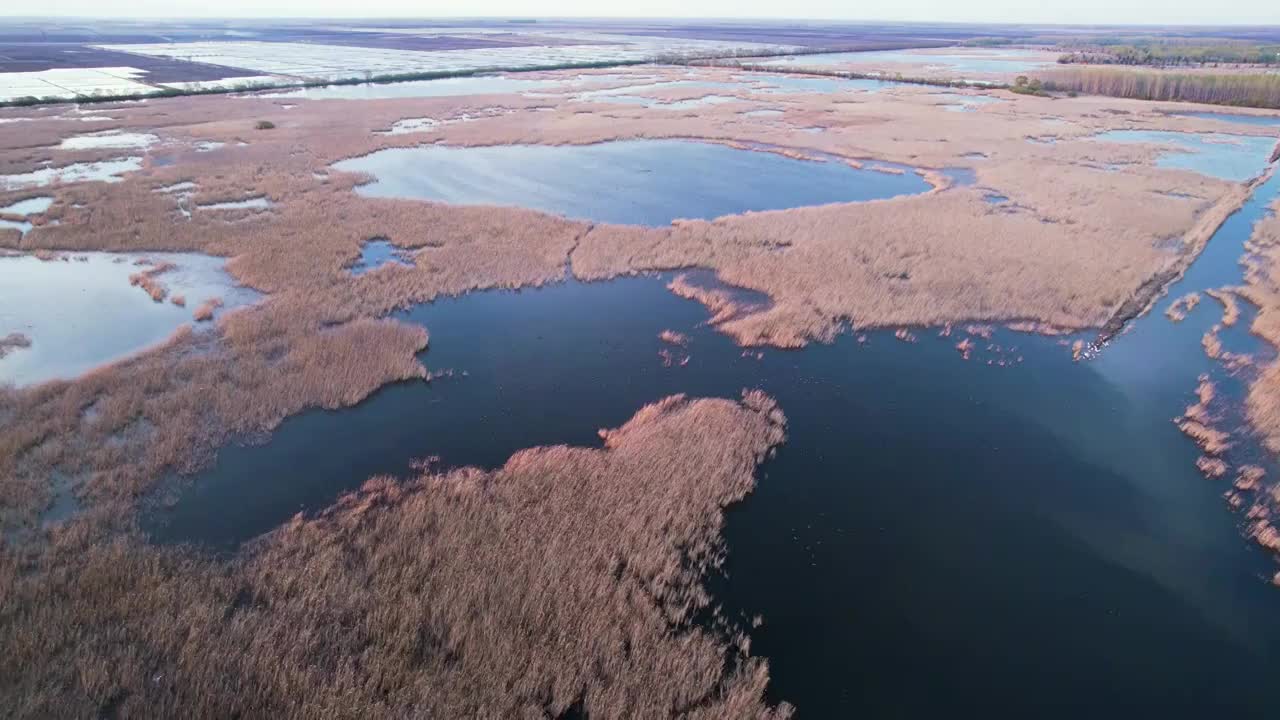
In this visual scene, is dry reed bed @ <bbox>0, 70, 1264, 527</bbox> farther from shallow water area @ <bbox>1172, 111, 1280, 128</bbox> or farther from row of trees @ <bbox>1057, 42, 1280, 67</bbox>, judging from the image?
row of trees @ <bbox>1057, 42, 1280, 67</bbox>

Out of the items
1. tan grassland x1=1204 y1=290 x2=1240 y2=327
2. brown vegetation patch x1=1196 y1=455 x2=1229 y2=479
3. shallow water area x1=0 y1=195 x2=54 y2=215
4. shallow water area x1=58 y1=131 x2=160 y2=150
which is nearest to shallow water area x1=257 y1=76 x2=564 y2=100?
shallow water area x1=58 y1=131 x2=160 y2=150

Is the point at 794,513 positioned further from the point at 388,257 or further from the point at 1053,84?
the point at 1053,84

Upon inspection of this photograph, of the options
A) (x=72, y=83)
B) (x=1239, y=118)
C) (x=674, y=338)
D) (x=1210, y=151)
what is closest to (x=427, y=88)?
(x=72, y=83)

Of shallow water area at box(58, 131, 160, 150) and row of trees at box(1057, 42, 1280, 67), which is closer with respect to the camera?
shallow water area at box(58, 131, 160, 150)

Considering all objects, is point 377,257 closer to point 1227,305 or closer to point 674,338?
point 674,338

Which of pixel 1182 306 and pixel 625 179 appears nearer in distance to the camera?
pixel 1182 306

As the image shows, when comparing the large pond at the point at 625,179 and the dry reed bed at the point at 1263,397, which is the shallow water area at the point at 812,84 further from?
the dry reed bed at the point at 1263,397

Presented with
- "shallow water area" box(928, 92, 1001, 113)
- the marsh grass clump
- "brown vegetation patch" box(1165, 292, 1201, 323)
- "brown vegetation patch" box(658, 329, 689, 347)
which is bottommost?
"brown vegetation patch" box(658, 329, 689, 347)
